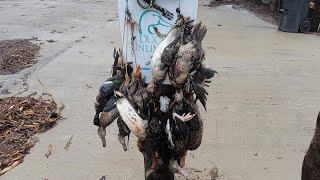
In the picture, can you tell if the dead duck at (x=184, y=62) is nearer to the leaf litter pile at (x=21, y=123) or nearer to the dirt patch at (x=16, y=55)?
the leaf litter pile at (x=21, y=123)

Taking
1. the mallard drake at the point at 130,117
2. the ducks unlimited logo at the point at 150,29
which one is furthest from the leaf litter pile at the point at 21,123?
the ducks unlimited logo at the point at 150,29

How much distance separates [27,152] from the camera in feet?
12.3

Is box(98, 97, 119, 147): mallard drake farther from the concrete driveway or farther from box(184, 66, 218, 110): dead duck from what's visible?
the concrete driveway

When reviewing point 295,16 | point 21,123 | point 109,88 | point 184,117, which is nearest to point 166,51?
point 184,117

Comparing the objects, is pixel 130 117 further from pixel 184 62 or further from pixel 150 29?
pixel 150 29

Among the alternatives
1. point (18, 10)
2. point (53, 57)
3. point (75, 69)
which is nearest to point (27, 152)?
point (75, 69)

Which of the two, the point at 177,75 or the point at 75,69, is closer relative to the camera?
the point at 177,75

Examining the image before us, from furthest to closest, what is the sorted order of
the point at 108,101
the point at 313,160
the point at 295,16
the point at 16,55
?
the point at 295,16 → the point at 16,55 → the point at 108,101 → the point at 313,160

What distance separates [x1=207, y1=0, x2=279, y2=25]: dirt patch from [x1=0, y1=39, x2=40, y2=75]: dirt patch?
5857 millimetres

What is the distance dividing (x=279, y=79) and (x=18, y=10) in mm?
8495

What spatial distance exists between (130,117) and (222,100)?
2692 millimetres

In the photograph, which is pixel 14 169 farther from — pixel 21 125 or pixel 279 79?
pixel 279 79

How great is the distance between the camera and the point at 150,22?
7.96 feet

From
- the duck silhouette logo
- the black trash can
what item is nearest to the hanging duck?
the duck silhouette logo
